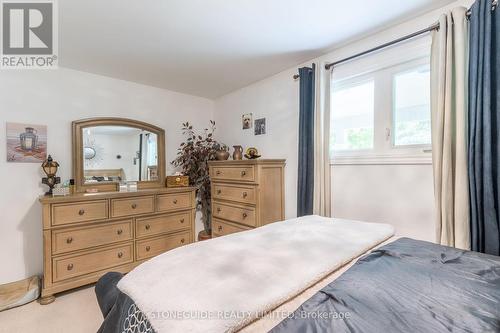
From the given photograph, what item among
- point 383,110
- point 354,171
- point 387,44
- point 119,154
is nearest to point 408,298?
point 354,171

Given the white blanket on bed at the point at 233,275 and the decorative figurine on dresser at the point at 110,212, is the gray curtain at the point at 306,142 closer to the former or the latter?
the white blanket on bed at the point at 233,275

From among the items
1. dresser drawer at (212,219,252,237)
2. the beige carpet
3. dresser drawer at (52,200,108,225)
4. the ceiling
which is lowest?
the beige carpet

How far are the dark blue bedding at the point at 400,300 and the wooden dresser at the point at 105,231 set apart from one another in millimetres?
1581

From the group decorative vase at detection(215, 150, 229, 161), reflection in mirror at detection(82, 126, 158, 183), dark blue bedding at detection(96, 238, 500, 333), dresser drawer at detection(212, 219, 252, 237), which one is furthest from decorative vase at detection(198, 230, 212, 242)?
dark blue bedding at detection(96, 238, 500, 333)

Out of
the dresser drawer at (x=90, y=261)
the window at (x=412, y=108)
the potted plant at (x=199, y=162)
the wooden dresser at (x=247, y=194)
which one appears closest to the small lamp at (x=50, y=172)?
the dresser drawer at (x=90, y=261)

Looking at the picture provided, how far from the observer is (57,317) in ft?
6.39

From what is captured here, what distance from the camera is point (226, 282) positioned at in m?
0.79

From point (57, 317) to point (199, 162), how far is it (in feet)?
7.12

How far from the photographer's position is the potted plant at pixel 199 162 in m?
3.47

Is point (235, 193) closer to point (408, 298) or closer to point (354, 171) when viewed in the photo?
point (354, 171)

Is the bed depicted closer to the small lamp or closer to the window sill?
the window sill

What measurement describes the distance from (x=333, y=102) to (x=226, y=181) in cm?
151

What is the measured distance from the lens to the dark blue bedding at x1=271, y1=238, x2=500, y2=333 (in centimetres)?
63

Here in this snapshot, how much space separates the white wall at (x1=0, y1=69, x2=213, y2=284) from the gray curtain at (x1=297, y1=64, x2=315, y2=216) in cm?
221
